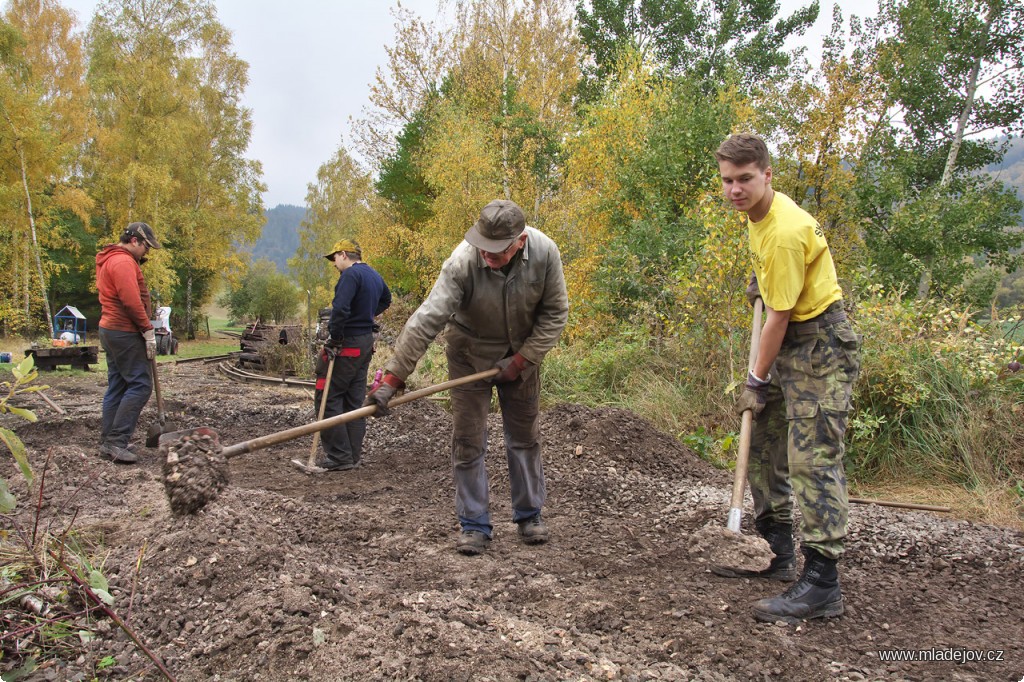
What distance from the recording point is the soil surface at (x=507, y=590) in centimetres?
246

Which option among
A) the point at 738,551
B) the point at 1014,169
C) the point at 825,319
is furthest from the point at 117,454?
the point at 1014,169

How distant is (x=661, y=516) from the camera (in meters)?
4.21

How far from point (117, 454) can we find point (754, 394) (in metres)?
5.26

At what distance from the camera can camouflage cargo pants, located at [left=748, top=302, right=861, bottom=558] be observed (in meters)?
2.80

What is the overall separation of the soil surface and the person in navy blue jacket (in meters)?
0.87

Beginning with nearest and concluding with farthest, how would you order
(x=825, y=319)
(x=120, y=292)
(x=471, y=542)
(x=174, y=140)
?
(x=825, y=319)
(x=471, y=542)
(x=120, y=292)
(x=174, y=140)

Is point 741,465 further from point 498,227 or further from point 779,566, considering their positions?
point 498,227

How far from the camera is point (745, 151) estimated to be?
9.43ft

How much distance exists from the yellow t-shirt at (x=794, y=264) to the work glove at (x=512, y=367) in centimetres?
133

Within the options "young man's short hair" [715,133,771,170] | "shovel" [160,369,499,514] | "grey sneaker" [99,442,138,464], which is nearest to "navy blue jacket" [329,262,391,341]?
"grey sneaker" [99,442,138,464]

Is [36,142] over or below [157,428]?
over

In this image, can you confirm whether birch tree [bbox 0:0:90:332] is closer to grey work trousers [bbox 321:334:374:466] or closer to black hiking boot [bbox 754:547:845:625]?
grey work trousers [bbox 321:334:374:466]

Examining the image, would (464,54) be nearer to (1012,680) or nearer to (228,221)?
(228,221)

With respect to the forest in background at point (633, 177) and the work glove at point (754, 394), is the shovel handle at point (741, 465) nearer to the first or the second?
the work glove at point (754, 394)
